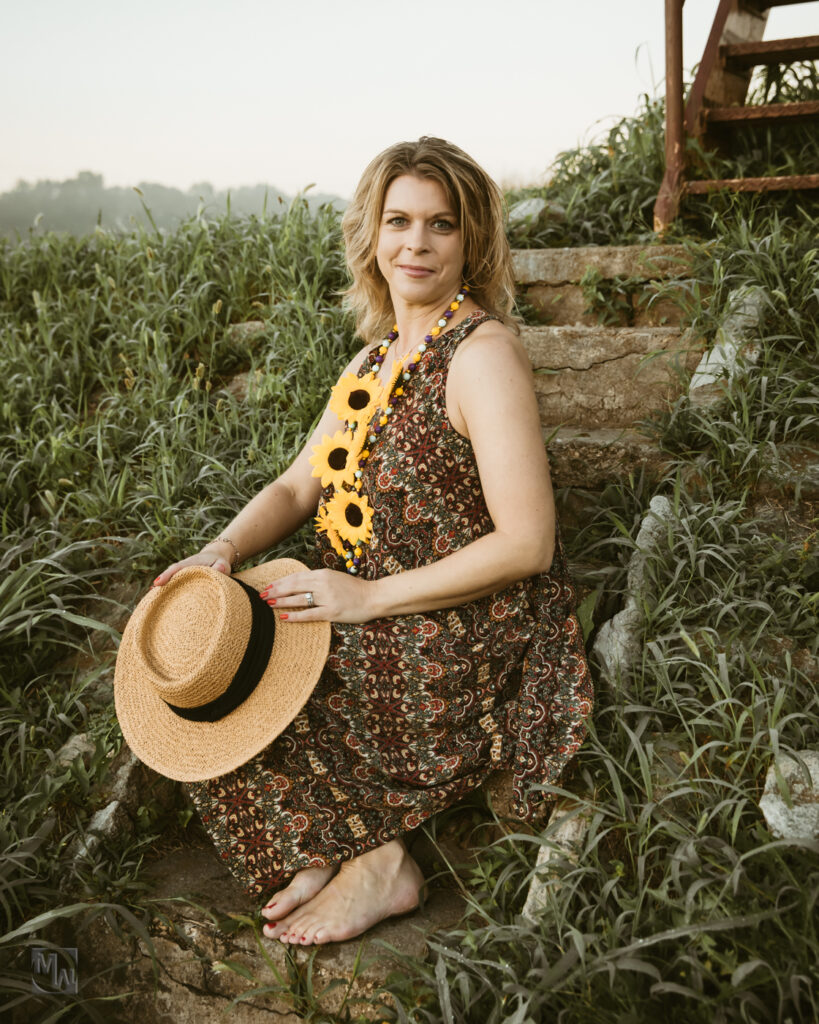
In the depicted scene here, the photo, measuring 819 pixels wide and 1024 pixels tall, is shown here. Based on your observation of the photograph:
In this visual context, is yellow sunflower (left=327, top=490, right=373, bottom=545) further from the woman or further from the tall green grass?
the tall green grass

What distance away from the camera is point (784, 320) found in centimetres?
297

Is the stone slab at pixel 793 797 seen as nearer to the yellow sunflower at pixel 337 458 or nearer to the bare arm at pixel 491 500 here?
the bare arm at pixel 491 500

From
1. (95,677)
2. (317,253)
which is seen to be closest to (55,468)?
(95,677)

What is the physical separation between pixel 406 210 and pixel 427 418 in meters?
0.57

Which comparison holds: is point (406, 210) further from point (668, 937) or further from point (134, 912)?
point (134, 912)

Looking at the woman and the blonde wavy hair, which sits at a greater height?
the blonde wavy hair

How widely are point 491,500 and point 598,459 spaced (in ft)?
3.92

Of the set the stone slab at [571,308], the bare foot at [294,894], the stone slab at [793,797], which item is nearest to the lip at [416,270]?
the stone slab at [793,797]

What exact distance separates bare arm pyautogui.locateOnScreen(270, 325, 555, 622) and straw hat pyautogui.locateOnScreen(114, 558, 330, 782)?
4.6 inches

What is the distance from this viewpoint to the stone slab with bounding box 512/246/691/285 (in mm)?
3584

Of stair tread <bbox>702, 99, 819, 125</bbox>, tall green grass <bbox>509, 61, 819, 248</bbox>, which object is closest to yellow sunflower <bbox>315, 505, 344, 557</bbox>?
tall green grass <bbox>509, 61, 819, 248</bbox>

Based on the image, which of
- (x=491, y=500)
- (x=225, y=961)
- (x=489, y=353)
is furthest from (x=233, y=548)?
(x=225, y=961)

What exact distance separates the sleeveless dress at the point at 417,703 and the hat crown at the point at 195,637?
0.96ft

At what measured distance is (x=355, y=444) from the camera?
220cm
